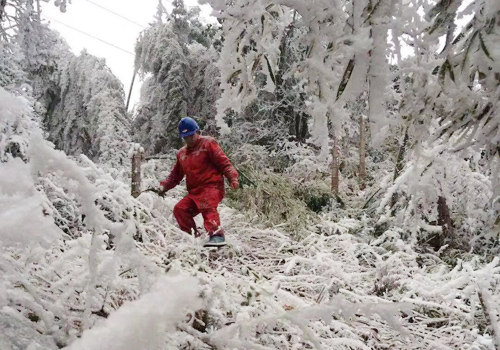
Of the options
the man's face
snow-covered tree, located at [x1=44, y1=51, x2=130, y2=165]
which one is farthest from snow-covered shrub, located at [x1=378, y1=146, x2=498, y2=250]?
snow-covered tree, located at [x1=44, y1=51, x2=130, y2=165]

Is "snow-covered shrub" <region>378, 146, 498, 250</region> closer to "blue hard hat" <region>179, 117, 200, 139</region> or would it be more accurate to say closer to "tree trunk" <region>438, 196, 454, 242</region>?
"tree trunk" <region>438, 196, 454, 242</region>

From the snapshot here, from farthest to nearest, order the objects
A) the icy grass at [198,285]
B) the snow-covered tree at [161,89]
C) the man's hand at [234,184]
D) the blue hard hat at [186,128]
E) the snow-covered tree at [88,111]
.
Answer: the snow-covered tree at [161,89], the snow-covered tree at [88,111], the blue hard hat at [186,128], the man's hand at [234,184], the icy grass at [198,285]

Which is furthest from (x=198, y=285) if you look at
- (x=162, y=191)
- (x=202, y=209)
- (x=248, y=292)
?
(x=162, y=191)

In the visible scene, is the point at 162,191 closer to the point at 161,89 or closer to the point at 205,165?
the point at 205,165

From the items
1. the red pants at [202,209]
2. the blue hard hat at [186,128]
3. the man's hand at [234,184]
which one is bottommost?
the red pants at [202,209]

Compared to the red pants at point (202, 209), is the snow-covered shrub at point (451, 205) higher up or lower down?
higher up

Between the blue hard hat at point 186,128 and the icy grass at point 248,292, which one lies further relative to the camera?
the blue hard hat at point 186,128

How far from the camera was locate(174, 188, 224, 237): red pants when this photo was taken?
3891 mm

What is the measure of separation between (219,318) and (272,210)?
329 centimetres

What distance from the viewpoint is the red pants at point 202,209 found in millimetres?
3891

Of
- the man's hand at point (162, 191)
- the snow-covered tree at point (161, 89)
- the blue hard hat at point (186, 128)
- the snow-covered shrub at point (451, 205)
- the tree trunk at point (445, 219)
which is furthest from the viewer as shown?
the snow-covered tree at point (161, 89)

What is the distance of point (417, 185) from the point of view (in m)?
2.84

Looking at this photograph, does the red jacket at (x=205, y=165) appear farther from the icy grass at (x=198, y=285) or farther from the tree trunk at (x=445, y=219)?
the tree trunk at (x=445, y=219)

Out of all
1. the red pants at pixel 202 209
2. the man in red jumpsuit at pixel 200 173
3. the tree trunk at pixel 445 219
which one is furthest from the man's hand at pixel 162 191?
the tree trunk at pixel 445 219
